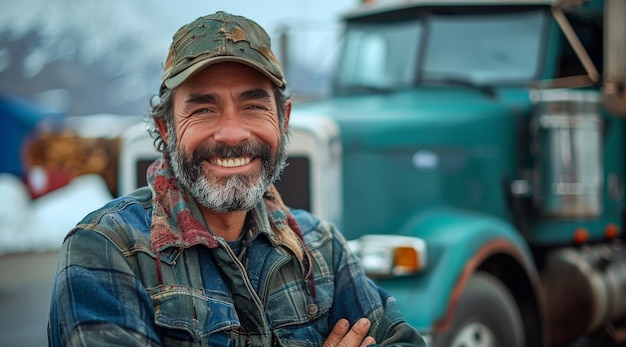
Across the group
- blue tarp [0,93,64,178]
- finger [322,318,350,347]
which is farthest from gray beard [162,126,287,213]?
blue tarp [0,93,64,178]

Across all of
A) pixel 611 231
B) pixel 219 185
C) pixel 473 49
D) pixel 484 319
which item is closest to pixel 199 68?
pixel 219 185

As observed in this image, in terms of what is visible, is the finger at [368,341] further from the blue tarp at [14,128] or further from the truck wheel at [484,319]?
the blue tarp at [14,128]

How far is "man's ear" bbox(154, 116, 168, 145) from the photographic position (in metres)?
2.06

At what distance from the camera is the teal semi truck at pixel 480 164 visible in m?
3.96

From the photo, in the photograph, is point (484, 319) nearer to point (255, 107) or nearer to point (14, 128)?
point (255, 107)


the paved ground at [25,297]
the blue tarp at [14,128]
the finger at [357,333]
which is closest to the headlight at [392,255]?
the finger at [357,333]

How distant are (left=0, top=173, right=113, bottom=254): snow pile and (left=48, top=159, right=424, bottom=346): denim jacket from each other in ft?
33.0

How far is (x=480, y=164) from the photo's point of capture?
15.2ft

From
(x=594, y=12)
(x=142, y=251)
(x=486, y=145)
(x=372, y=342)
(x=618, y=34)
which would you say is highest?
(x=594, y=12)

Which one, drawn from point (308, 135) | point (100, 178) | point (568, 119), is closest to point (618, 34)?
point (568, 119)

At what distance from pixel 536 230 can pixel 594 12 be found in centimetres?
153

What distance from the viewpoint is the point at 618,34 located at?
13.3 feet

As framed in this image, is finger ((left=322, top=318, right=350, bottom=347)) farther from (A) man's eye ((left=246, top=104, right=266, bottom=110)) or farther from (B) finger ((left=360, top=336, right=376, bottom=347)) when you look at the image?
(A) man's eye ((left=246, top=104, right=266, bottom=110))

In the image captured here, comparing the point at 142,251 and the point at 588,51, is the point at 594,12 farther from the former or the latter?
the point at 142,251
